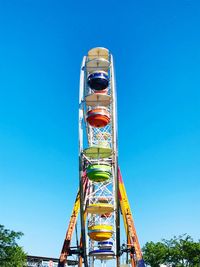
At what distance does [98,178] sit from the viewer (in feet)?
107

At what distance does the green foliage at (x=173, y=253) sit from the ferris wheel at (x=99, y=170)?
24.9 m

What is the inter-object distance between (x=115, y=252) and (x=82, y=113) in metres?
14.3

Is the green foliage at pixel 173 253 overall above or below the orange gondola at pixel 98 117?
below

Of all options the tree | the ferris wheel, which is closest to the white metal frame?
the ferris wheel

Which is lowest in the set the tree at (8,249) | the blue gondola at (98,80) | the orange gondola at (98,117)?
the tree at (8,249)

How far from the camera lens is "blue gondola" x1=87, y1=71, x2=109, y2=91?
117 ft

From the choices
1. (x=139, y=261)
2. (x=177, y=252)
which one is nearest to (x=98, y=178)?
(x=139, y=261)

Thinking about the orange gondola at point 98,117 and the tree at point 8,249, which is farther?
the tree at point 8,249

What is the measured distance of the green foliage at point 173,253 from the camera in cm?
5891

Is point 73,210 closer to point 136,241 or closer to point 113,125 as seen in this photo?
point 136,241

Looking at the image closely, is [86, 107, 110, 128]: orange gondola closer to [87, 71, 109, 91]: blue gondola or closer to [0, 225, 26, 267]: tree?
[87, 71, 109, 91]: blue gondola

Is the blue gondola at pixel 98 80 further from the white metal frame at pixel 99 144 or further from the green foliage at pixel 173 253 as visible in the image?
the green foliage at pixel 173 253

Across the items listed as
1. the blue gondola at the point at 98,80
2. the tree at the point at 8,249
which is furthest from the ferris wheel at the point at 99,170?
the tree at the point at 8,249

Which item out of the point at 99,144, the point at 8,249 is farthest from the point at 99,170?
the point at 8,249
